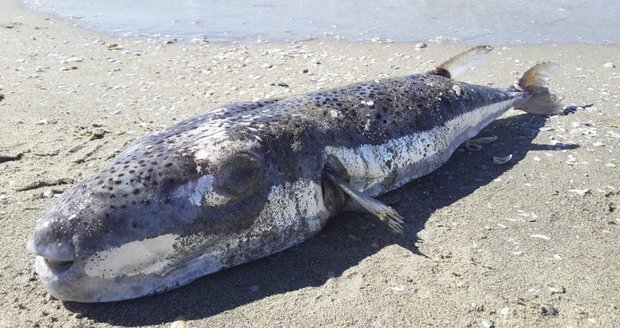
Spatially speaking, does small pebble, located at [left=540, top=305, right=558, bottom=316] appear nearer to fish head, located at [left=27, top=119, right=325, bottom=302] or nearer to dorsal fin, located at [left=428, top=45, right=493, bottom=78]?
fish head, located at [left=27, top=119, right=325, bottom=302]

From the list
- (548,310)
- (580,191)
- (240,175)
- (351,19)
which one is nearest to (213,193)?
(240,175)

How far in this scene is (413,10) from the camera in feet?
43.9

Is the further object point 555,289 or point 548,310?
point 555,289


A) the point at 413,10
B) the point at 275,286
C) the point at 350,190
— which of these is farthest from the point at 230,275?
the point at 413,10

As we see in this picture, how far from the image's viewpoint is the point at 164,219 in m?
3.79

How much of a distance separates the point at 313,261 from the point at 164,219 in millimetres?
1094

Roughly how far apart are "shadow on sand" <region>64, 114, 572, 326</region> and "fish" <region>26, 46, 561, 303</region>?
7 centimetres

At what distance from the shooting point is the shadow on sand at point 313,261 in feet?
12.3

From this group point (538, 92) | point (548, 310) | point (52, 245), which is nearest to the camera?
point (52, 245)

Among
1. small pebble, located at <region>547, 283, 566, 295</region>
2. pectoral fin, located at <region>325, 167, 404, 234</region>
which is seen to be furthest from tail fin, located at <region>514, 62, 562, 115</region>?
small pebble, located at <region>547, 283, 566, 295</region>

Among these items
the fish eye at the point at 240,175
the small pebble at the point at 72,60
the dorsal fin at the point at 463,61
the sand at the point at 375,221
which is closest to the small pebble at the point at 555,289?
the sand at the point at 375,221

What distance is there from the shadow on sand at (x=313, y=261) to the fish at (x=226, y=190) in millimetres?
73

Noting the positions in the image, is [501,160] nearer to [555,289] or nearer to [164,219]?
[555,289]

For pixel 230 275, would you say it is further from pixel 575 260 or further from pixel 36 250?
pixel 575 260
